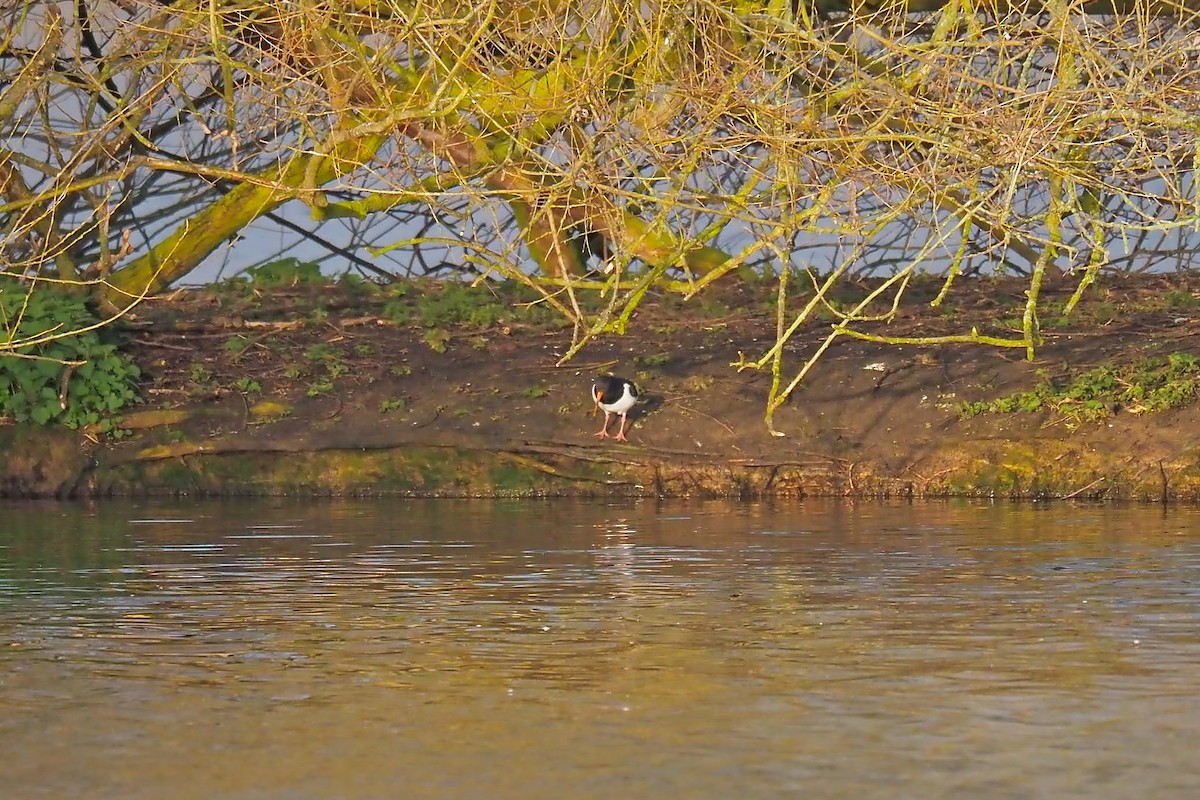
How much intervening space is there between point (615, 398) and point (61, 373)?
4.77 meters

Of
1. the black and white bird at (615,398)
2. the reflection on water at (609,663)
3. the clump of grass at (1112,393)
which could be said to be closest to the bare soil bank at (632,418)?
the clump of grass at (1112,393)

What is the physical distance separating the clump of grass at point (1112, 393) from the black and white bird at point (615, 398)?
2562 mm

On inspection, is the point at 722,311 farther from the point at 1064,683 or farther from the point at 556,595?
the point at 1064,683

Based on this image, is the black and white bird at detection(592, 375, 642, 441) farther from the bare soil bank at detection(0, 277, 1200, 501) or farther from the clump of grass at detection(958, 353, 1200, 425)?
the clump of grass at detection(958, 353, 1200, 425)

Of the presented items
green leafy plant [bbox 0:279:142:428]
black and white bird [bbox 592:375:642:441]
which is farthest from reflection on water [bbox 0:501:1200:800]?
green leafy plant [bbox 0:279:142:428]

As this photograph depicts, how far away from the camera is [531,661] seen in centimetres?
762

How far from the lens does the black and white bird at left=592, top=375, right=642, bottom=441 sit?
15.8 m

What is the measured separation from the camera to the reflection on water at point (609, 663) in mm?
5703

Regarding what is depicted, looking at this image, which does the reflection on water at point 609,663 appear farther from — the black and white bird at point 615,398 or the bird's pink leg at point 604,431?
the bird's pink leg at point 604,431

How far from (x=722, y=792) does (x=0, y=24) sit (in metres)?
12.1

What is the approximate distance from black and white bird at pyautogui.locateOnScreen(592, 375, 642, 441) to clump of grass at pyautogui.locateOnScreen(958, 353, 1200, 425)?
2562 millimetres

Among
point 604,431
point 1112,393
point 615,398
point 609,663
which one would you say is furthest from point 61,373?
point 609,663

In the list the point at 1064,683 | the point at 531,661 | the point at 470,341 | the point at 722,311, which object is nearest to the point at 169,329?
the point at 470,341

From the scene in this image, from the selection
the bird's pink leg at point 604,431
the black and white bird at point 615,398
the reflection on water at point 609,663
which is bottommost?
the reflection on water at point 609,663
